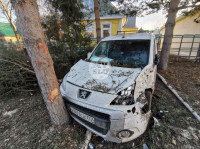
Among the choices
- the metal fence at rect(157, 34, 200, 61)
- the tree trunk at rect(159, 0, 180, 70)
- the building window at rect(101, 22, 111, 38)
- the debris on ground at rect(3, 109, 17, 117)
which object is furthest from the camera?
the building window at rect(101, 22, 111, 38)

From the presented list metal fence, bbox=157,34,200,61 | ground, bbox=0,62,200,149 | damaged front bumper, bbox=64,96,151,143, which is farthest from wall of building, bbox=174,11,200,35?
damaged front bumper, bbox=64,96,151,143

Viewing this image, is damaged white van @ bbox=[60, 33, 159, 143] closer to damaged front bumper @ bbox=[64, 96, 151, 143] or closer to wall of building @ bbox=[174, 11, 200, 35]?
damaged front bumper @ bbox=[64, 96, 151, 143]

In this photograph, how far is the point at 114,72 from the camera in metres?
2.01

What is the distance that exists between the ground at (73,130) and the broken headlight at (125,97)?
32.6 inches

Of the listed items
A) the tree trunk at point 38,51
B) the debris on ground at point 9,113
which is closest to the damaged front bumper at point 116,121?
the tree trunk at point 38,51

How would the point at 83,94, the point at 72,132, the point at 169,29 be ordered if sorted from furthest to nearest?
the point at 169,29
the point at 72,132
the point at 83,94

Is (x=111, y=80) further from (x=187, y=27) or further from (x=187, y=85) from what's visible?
(x=187, y=27)

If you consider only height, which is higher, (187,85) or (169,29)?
(169,29)

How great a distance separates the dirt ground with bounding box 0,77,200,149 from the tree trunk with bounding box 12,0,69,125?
1.19ft

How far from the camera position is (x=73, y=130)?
2.02 m

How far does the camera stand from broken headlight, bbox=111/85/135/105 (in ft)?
5.16

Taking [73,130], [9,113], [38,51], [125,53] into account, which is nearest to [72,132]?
[73,130]

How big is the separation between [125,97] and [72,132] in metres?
1.26

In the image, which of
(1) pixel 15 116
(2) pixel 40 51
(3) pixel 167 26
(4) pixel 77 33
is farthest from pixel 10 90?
(3) pixel 167 26
